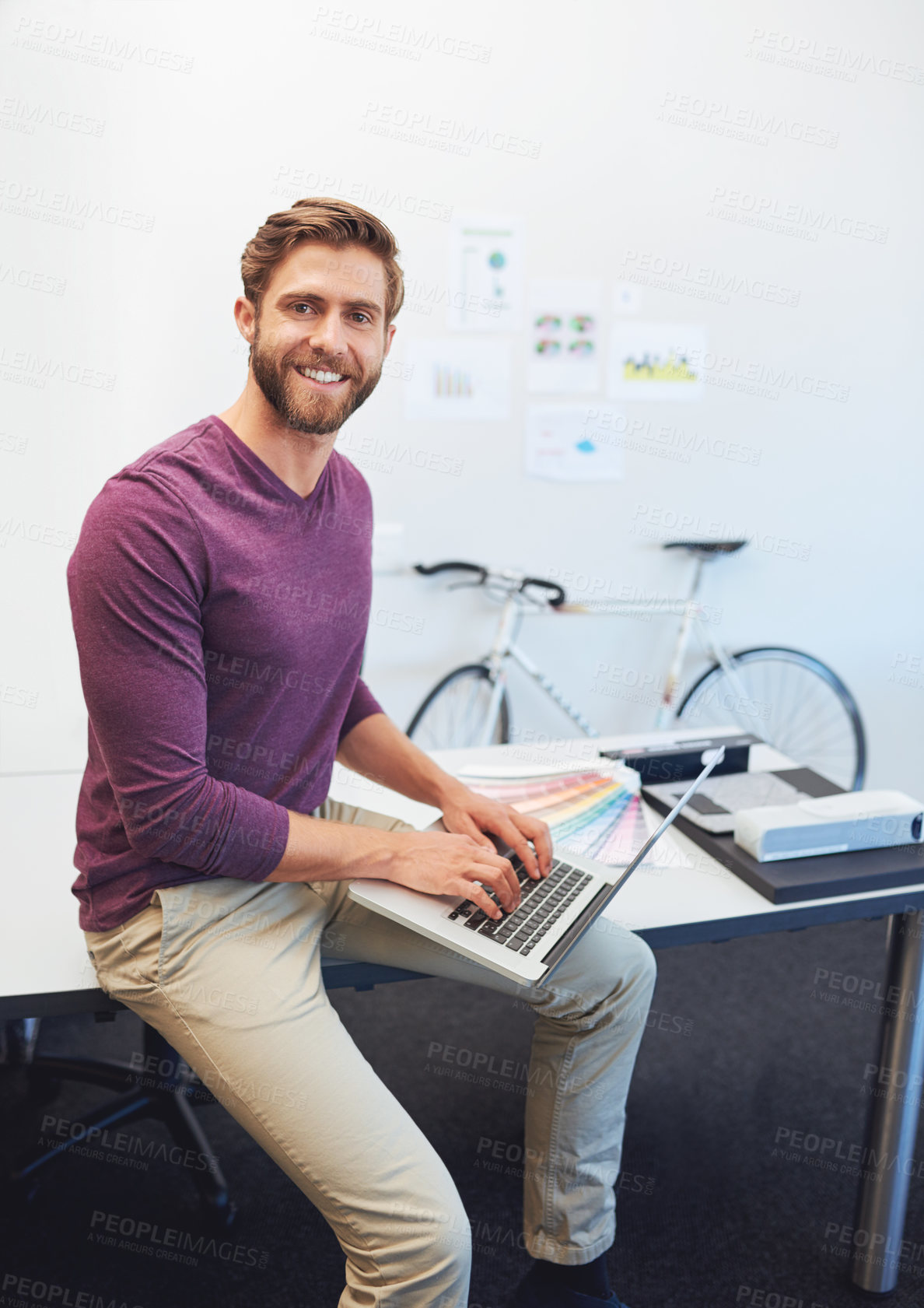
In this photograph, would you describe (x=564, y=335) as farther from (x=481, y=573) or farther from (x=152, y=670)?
(x=152, y=670)

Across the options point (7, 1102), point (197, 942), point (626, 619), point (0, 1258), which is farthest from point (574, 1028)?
point (626, 619)

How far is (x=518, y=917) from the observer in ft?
4.07

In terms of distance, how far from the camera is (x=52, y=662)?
236 cm

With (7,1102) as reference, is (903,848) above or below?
above

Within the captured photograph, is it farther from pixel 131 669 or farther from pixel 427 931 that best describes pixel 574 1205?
pixel 131 669

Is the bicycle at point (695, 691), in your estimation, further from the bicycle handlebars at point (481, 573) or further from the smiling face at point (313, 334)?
the smiling face at point (313, 334)

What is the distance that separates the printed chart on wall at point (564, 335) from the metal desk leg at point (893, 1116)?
6.19 ft

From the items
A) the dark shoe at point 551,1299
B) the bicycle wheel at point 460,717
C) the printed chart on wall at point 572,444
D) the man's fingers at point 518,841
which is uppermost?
the printed chart on wall at point 572,444

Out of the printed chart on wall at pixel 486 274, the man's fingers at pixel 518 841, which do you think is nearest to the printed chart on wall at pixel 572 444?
the printed chart on wall at pixel 486 274

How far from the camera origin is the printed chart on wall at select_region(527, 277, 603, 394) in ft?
9.57

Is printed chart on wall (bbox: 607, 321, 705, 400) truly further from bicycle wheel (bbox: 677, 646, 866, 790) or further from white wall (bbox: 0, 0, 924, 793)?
bicycle wheel (bbox: 677, 646, 866, 790)

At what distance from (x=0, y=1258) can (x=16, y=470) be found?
1505 mm

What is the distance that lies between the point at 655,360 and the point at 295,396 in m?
1.97

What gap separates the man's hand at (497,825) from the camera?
1.36 meters
